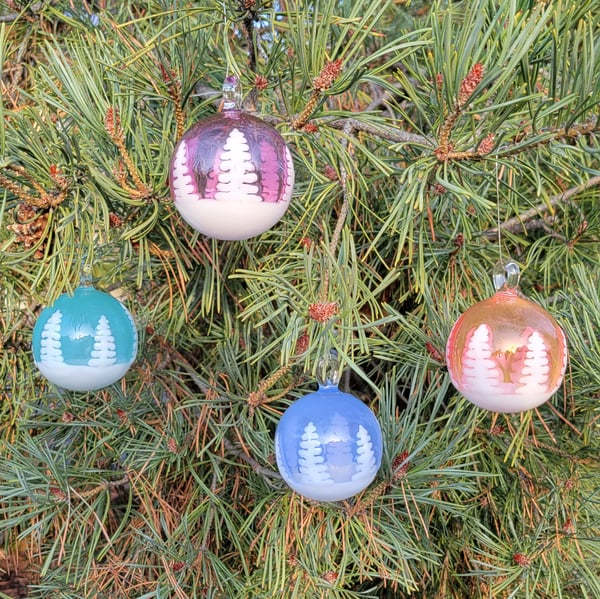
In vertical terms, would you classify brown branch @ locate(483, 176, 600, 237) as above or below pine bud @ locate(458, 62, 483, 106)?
below

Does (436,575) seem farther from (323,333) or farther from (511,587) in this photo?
(323,333)

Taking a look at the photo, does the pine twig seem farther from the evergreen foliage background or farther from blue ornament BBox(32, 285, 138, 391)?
blue ornament BBox(32, 285, 138, 391)

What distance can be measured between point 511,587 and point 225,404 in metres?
0.29

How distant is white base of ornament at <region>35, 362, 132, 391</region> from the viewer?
40 centimetres

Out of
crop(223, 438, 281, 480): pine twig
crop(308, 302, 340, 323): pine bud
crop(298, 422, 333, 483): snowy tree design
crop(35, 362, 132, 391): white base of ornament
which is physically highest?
crop(308, 302, 340, 323): pine bud

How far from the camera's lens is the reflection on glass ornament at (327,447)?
353mm

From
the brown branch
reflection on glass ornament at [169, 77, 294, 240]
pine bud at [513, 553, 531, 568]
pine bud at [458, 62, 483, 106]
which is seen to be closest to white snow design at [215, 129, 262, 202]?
reflection on glass ornament at [169, 77, 294, 240]

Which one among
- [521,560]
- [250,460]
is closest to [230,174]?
[250,460]

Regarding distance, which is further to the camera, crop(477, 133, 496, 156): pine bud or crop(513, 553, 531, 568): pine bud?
crop(513, 553, 531, 568): pine bud

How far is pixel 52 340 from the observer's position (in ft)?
1.31

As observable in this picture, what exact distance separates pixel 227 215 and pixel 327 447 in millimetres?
153

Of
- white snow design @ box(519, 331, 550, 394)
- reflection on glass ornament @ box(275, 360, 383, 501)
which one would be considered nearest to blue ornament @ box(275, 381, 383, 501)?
reflection on glass ornament @ box(275, 360, 383, 501)

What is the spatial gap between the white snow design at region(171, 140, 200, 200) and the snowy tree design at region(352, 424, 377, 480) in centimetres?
18

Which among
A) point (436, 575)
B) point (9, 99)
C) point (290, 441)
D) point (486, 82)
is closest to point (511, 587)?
point (436, 575)
